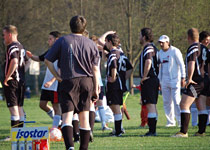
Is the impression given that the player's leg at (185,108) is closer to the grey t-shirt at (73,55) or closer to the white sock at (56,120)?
the white sock at (56,120)

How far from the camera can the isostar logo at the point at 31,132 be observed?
679 centimetres

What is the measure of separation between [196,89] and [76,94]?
11.6 ft

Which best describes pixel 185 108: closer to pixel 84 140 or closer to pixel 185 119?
pixel 185 119

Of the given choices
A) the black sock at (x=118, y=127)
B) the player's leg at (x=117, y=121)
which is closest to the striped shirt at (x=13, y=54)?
the player's leg at (x=117, y=121)

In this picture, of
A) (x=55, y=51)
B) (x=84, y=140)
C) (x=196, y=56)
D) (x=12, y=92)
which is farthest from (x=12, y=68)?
(x=196, y=56)

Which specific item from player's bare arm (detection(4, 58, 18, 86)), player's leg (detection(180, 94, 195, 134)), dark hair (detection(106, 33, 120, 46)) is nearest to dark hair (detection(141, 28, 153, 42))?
dark hair (detection(106, 33, 120, 46))

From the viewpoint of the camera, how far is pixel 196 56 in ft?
30.8

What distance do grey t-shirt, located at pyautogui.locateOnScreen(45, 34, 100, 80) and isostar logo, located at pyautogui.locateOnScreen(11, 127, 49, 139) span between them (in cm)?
87

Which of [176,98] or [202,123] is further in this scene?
[176,98]

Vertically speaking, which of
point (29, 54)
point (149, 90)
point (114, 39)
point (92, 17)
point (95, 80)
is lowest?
point (149, 90)

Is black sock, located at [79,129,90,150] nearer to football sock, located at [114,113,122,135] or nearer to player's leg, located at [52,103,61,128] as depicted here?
player's leg, located at [52,103,61,128]

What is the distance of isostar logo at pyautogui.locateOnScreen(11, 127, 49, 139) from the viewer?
22.3 ft

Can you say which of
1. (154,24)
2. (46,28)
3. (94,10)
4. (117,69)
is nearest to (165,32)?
(154,24)

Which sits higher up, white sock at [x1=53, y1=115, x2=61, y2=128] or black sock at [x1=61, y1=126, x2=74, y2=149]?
black sock at [x1=61, y1=126, x2=74, y2=149]
